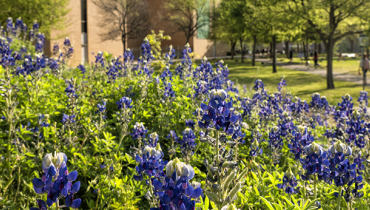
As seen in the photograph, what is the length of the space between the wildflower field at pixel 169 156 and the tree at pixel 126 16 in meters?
25.1

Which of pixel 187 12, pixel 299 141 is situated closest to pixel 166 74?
pixel 299 141

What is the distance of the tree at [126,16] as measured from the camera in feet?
95.9

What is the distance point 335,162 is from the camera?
2242 mm

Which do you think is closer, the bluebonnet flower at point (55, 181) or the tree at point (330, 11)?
the bluebonnet flower at point (55, 181)

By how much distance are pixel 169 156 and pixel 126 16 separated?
28.8 m

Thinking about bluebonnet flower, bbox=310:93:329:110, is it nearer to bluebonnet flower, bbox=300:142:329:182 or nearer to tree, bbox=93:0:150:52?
bluebonnet flower, bbox=300:142:329:182

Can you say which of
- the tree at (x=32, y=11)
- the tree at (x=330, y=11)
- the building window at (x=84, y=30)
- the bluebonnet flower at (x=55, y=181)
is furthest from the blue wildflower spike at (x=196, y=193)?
the building window at (x=84, y=30)

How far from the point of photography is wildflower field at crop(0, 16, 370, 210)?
1523 mm

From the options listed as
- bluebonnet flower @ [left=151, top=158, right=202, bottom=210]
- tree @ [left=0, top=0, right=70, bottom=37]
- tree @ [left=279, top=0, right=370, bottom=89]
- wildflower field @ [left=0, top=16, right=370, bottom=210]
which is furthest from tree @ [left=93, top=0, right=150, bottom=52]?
bluebonnet flower @ [left=151, top=158, right=202, bottom=210]

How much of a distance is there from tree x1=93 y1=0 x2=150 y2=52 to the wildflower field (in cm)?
2506

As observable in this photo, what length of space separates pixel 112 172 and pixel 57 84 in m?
3.01

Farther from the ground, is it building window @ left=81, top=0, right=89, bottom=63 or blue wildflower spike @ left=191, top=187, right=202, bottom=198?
building window @ left=81, top=0, right=89, bottom=63

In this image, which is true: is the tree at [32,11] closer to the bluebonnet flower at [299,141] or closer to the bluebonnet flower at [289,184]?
the bluebonnet flower at [299,141]

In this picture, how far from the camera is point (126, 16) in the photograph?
29.9m
